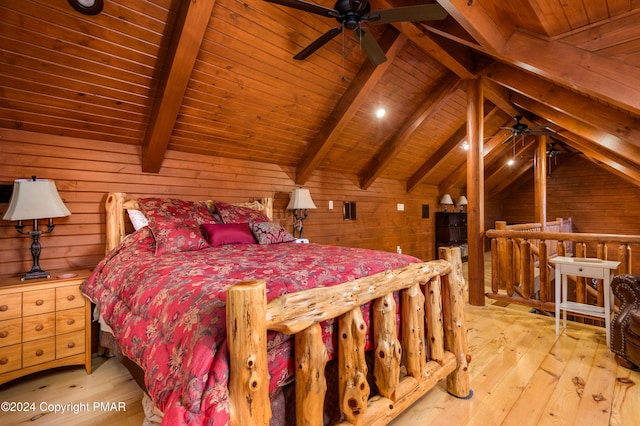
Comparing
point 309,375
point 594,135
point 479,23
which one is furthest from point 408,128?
point 309,375

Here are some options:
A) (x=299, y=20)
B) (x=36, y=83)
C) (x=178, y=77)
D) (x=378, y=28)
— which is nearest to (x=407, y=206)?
(x=378, y=28)

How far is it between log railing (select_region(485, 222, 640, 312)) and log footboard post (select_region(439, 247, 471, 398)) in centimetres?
183

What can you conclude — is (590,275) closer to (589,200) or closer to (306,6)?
(306,6)

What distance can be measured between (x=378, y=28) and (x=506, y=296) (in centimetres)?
325

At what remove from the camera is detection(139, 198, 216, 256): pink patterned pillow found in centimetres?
228

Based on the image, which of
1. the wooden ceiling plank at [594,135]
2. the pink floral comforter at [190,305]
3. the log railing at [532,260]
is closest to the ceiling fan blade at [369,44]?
→ the pink floral comforter at [190,305]

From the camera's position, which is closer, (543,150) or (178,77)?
(178,77)

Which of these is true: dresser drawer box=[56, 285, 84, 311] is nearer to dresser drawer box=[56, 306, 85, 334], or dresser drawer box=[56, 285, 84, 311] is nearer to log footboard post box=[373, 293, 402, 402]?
dresser drawer box=[56, 306, 85, 334]

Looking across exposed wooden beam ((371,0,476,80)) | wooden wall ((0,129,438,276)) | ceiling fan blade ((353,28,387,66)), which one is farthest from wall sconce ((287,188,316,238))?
exposed wooden beam ((371,0,476,80))

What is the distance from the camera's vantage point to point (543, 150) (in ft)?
19.4

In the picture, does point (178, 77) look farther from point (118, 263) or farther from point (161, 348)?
point (161, 348)

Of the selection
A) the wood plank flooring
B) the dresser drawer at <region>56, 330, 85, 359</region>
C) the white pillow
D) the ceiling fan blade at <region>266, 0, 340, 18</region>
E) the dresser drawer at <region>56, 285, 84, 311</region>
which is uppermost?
the ceiling fan blade at <region>266, 0, 340, 18</region>

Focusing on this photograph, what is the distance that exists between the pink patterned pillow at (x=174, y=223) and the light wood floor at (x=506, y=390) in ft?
3.07

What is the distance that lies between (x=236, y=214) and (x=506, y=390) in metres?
2.51
